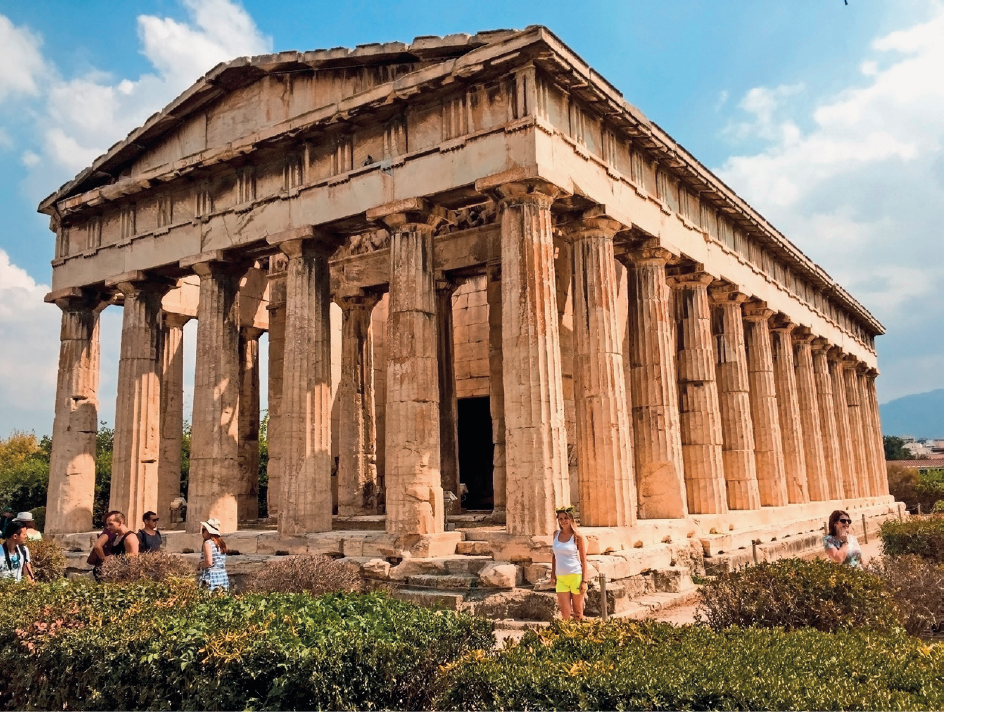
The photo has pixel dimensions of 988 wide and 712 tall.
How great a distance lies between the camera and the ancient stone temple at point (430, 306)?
12617 millimetres

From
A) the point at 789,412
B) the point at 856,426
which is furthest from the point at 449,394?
the point at 856,426

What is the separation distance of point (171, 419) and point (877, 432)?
28137 mm

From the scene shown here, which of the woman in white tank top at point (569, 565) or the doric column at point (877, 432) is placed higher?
the doric column at point (877, 432)

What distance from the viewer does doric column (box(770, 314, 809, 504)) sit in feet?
73.7

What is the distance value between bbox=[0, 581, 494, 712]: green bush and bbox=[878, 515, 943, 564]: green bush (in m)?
9.81

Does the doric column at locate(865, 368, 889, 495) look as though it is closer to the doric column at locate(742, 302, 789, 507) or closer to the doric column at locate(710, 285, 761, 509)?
the doric column at locate(742, 302, 789, 507)

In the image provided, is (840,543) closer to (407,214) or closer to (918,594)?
(918,594)

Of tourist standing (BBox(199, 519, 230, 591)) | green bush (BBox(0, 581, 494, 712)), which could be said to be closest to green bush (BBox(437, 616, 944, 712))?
green bush (BBox(0, 581, 494, 712))

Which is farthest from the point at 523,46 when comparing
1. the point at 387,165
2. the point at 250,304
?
the point at 250,304

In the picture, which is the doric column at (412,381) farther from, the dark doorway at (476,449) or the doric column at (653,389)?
the dark doorway at (476,449)

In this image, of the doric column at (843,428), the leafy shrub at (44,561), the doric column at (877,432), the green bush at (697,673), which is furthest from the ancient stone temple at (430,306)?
the doric column at (877,432)

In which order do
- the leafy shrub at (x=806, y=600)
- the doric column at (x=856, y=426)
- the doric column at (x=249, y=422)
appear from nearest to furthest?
the leafy shrub at (x=806, y=600)
the doric column at (x=249, y=422)
the doric column at (x=856, y=426)

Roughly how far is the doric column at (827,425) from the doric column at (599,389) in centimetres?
1526

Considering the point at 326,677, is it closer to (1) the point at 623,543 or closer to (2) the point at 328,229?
(1) the point at 623,543
